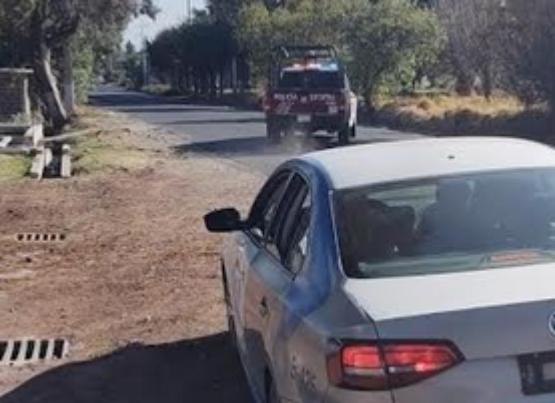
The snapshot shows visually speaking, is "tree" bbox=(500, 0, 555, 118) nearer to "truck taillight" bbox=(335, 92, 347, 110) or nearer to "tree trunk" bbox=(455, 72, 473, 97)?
"truck taillight" bbox=(335, 92, 347, 110)

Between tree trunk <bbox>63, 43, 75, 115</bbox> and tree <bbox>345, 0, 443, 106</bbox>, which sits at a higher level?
tree <bbox>345, 0, 443, 106</bbox>

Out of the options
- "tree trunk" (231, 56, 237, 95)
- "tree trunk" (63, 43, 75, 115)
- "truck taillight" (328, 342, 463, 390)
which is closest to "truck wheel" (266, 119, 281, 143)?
"tree trunk" (63, 43, 75, 115)

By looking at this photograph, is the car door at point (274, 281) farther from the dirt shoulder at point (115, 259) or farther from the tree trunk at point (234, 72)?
the tree trunk at point (234, 72)

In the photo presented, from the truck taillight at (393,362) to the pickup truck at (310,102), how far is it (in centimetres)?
2490

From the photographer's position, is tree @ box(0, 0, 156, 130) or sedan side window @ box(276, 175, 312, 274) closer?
sedan side window @ box(276, 175, 312, 274)

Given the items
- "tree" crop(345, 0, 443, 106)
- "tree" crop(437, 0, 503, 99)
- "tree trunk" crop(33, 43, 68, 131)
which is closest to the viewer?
"tree" crop(437, 0, 503, 99)

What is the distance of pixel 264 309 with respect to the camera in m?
5.30

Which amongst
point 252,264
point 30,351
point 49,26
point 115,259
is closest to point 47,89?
point 49,26

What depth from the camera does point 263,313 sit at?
5.33 metres

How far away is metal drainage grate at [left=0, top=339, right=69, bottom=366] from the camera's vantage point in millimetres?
8195

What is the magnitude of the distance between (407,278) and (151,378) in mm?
3523

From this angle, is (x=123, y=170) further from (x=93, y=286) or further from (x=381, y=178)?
(x=381, y=178)

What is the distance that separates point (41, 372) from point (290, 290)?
344cm

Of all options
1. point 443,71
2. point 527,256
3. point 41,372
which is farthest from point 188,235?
point 443,71
